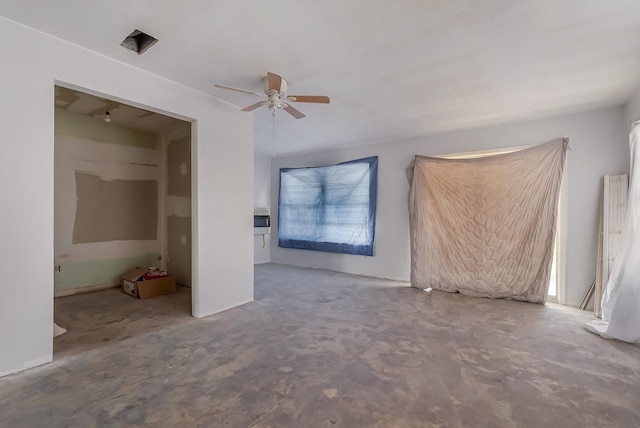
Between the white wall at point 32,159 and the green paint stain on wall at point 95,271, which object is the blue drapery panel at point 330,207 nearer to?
the green paint stain on wall at point 95,271

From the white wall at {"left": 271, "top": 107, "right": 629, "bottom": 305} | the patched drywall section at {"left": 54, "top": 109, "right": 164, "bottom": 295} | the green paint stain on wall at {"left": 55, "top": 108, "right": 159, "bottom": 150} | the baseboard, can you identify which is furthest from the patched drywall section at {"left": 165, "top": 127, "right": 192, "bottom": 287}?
the white wall at {"left": 271, "top": 107, "right": 629, "bottom": 305}

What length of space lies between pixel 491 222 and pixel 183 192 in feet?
15.6

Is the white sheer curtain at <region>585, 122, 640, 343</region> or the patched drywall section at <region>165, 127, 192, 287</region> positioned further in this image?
the patched drywall section at <region>165, 127, 192, 287</region>

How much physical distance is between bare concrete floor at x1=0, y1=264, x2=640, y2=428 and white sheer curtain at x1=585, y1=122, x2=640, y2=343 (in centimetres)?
14

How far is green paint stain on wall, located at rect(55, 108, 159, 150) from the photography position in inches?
153

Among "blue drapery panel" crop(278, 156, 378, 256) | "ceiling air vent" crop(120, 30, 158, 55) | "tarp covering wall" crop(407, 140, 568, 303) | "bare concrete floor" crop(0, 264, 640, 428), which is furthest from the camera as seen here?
"blue drapery panel" crop(278, 156, 378, 256)

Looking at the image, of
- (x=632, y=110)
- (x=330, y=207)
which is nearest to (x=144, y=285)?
(x=330, y=207)

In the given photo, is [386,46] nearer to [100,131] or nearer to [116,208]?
[100,131]

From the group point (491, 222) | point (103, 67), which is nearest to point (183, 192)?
point (103, 67)

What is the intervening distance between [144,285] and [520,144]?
5607mm

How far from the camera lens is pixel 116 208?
441cm

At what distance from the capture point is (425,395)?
1.80 meters

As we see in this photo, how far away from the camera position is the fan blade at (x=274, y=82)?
7.73ft

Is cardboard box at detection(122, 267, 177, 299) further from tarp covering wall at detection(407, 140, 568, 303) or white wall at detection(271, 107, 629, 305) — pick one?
tarp covering wall at detection(407, 140, 568, 303)
